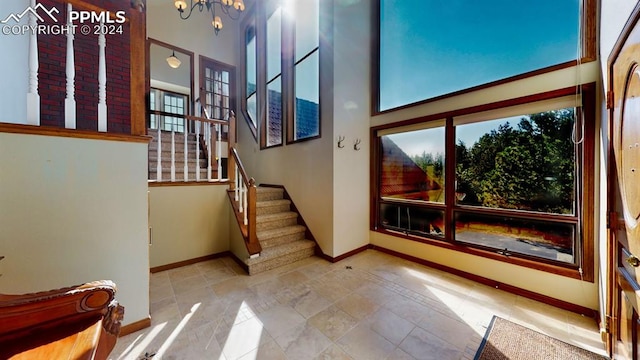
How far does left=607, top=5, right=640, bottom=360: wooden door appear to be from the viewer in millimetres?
1161

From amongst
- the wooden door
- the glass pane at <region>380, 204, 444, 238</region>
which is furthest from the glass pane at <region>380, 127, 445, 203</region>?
the wooden door

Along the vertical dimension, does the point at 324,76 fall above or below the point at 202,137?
above

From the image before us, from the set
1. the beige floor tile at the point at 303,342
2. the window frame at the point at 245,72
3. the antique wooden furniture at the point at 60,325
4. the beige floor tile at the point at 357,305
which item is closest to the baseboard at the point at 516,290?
the beige floor tile at the point at 357,305

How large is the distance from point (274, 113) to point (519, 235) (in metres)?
4.26

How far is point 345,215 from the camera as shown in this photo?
344 centimetres

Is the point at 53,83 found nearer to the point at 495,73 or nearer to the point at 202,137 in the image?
the point at 202,137

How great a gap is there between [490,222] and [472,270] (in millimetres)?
616

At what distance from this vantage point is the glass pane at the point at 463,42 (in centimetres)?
224

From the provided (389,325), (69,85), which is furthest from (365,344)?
(69,85)

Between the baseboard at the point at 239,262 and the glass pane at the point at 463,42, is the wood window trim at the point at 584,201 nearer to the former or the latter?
the glass pane at the point at 463,42

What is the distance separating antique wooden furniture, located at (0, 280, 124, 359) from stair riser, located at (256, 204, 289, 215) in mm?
2545

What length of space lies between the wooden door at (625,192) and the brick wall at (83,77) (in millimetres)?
4010

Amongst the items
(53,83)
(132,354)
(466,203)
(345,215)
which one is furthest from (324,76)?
(132,354)

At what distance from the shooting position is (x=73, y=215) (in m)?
1.63
